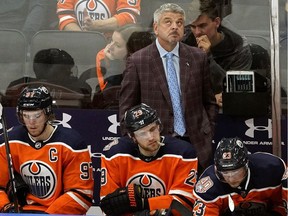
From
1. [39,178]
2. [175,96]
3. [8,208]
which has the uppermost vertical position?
[175,96]

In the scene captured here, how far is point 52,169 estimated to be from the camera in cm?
523

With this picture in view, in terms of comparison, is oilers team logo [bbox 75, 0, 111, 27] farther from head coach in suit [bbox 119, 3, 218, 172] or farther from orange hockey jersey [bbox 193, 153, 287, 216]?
orange hockey jersey [bbox 193, 153, 287, 216]

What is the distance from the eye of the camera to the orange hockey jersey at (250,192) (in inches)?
193

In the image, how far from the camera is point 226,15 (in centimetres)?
569

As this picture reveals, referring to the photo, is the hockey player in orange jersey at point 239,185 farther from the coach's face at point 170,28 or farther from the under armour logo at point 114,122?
the under armour logo at point 114,122

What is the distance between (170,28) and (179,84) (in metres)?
0.32

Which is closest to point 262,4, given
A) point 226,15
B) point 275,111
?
point 226,15

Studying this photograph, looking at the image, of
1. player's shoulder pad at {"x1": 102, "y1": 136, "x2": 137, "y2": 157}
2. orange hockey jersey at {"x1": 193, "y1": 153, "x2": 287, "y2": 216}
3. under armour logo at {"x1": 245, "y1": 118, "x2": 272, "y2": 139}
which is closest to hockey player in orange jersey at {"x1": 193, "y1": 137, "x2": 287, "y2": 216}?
orange hockey jersey at {"x1": 193, "y1": 153, "x2": 287, "y2": 216}

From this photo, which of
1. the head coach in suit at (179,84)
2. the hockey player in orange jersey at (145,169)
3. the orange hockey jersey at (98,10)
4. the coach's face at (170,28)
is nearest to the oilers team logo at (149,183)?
the hockey player in orange jersey at (145,169)

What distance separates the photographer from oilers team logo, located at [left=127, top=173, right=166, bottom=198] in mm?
5141

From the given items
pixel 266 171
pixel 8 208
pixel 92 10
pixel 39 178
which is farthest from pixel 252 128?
pixel 8 208

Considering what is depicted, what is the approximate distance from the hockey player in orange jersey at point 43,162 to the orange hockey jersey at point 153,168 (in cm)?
15

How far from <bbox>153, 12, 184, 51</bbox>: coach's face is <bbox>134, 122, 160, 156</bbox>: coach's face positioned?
593 mm

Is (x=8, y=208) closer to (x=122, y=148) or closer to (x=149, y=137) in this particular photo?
(x=122, y=148)
